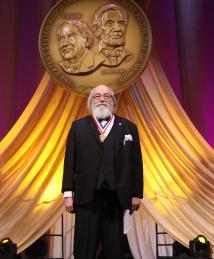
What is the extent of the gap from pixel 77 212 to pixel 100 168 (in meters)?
0.27

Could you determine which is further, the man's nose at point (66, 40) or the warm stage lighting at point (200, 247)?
the man's nose at point (66, 40)

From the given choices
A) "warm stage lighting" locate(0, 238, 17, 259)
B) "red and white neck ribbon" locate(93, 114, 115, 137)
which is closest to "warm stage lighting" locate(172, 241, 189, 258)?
"warm stage lighting" locate(0, 238, 17, 259)

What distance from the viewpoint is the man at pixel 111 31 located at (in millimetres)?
3605

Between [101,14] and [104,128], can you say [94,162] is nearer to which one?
[104,128]

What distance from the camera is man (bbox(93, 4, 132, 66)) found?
3605 millimetres

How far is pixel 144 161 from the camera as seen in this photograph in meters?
3.55

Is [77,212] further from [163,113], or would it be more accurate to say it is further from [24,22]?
[24,22]

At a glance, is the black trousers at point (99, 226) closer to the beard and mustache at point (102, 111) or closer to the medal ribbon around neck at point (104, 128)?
the medal ribbon around neck at point (104, 128)

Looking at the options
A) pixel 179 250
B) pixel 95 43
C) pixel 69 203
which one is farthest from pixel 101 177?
pixel 95 43

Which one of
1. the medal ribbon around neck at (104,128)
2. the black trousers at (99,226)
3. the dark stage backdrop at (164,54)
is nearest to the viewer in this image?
the black trousers at (99,226)

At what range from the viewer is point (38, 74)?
381cm

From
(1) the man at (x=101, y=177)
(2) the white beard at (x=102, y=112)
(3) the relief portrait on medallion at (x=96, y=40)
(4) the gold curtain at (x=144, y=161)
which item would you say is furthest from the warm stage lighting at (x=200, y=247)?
(3) the relief portrait on medallion at (x=96, y=40)

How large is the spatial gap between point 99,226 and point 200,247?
0.95 meters

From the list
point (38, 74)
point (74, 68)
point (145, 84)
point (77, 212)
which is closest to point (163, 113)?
point (145, 84)
